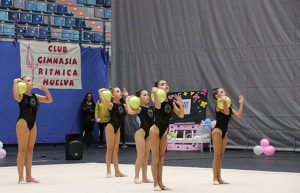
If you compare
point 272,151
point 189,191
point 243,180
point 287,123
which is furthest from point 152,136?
point 287,123

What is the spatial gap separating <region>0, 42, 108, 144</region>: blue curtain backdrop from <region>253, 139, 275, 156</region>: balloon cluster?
6.42 metres

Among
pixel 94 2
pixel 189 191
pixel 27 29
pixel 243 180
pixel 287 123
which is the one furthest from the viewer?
pixel 94 2

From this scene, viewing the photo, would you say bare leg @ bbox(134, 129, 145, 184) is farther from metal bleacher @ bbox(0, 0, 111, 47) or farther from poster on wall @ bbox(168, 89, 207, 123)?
metal bleacher @ bbox(0, 0, 111, 47)

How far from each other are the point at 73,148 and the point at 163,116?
20.3 feet

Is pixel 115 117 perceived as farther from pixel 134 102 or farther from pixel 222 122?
pixel 222 122

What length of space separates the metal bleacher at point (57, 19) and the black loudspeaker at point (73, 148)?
35.8 feet

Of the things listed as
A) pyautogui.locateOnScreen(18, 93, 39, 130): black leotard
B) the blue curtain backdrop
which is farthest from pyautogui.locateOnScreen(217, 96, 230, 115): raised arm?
the blue curtain backdrop

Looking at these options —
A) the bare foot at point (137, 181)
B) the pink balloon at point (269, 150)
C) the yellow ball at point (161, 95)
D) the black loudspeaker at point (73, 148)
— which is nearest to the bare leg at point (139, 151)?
the bare foot at point (137, 181)

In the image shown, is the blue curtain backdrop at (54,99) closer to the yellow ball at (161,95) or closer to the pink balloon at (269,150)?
the pink balloon at (269,150)

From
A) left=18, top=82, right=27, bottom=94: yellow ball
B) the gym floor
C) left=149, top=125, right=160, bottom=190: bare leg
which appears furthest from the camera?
the gym floor

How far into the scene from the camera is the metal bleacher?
25656mm

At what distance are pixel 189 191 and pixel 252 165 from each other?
15.6ft

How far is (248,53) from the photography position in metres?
17.4

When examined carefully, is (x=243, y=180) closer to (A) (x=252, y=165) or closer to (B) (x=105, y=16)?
(A) (x=252, y=165)
